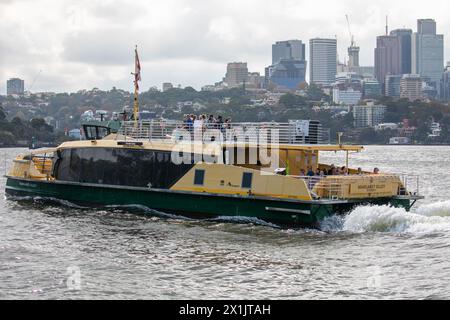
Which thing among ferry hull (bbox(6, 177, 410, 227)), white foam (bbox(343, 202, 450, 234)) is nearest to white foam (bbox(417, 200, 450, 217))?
ferry hull (bbox(6, 177, 410, 227))

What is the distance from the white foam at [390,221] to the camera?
26578mm

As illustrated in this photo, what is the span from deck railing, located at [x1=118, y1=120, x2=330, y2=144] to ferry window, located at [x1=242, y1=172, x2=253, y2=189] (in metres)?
2.44

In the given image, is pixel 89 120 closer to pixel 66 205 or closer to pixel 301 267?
pixel 66 205

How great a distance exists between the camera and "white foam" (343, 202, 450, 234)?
2658 cm

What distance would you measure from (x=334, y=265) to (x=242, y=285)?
3250 mm

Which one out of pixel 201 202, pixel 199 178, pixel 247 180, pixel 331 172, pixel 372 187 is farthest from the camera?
pixel 331 172

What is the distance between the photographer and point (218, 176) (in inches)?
1151

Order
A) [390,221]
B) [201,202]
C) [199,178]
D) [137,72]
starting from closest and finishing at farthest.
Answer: [390,221] < [201,202] < [199,178] < [137,72]

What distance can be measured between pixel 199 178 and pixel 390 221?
6825 millimetres

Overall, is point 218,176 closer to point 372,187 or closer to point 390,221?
point 372,187

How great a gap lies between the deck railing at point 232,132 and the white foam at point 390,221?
4.36 m

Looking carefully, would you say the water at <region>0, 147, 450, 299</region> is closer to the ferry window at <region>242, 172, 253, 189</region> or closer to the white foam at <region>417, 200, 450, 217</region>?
the white foam at <region>417, 200, 450, 217</region>

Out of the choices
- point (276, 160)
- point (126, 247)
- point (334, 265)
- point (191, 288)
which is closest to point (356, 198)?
point (276, 160)

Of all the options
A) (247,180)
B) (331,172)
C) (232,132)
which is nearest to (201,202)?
(247,180)
